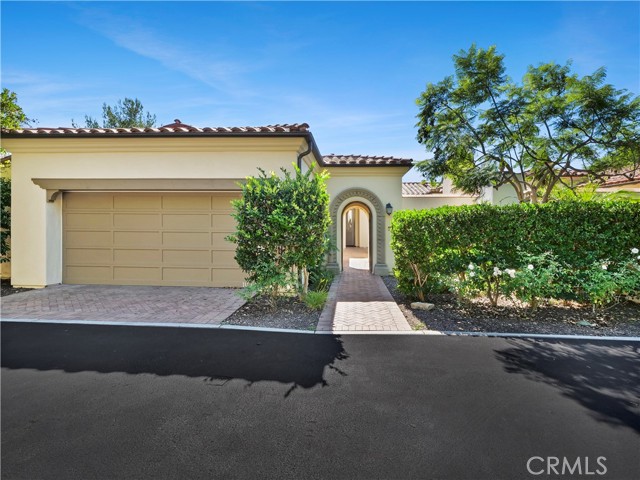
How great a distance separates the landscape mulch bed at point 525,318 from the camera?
5.55 metres

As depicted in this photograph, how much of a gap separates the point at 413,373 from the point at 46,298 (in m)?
9.04

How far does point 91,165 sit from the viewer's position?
29.4 ft

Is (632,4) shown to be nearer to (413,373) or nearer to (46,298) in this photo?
(413,373)

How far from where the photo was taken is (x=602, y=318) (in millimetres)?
5992

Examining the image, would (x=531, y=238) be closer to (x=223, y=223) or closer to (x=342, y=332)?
(x=342, y=332)

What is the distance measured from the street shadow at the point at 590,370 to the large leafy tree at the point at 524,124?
726cm

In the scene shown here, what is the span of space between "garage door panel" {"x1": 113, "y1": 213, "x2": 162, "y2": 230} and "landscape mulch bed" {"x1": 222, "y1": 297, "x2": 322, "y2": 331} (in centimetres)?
434

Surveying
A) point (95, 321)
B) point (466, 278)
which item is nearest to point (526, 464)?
point (466, 278)

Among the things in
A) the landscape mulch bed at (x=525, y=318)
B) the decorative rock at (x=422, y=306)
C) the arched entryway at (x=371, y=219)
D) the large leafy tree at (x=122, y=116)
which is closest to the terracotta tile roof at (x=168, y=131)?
the arched entryway at (x=371, y=219)

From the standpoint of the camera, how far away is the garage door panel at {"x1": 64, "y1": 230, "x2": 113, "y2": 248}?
9.45m

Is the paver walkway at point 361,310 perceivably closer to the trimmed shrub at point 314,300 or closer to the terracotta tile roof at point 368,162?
the trimmed shrub at point 314,300

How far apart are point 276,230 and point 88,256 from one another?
692 cm

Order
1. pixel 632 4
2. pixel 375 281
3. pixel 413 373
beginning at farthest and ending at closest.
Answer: pixel 375 281, pixel 632 4, pixel 413 373

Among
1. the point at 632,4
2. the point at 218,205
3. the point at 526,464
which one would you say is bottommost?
the point at 526,464
